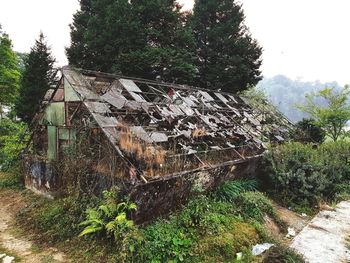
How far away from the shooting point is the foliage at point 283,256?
16.3ft

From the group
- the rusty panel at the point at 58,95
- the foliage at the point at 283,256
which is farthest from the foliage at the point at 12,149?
the foliage at the point at 283,256

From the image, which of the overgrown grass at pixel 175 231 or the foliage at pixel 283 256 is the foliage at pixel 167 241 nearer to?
the overgrown grass at pixel 175 231

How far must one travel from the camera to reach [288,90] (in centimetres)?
15200

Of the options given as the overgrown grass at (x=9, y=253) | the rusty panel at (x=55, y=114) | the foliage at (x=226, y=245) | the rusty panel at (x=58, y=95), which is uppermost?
the rusty panel at (x=58, y=95)

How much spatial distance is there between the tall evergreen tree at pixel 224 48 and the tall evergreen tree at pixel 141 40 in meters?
3.70

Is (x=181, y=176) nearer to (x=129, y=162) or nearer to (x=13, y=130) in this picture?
(x=129, y=162)

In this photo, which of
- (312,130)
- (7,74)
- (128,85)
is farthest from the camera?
(7,74)

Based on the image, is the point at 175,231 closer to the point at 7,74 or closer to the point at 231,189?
the point at 231,189

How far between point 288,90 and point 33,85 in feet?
509

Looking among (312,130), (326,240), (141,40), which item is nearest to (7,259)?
(326,240)

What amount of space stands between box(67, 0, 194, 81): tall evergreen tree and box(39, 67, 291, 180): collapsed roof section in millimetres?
5175

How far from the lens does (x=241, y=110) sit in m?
14.9

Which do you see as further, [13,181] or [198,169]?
[13,181]

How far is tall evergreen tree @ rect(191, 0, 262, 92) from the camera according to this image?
72.1ft
